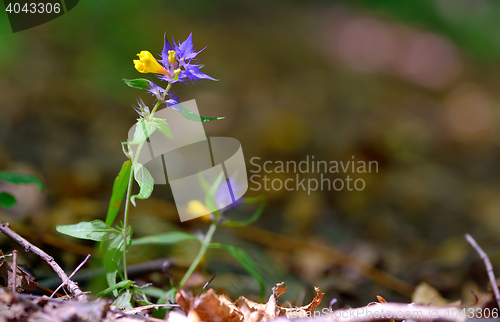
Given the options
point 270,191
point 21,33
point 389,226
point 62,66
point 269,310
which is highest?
point 21,33

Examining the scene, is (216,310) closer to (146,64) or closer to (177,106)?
(177,106)

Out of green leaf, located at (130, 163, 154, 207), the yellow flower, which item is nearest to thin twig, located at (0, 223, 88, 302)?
green leaf, located at (130, 163, 154, 207)

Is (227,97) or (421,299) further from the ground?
(227,97)

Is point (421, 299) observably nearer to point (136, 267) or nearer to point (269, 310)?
point (269, 310)

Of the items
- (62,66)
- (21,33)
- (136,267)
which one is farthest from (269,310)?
(21,33)

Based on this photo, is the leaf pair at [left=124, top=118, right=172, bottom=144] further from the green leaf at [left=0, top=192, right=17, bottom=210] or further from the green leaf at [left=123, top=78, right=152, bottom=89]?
the green leaf at [left=0, top=192, right=17, bottom=210]

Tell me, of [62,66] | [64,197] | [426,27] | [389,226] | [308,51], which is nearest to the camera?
[64,197]
